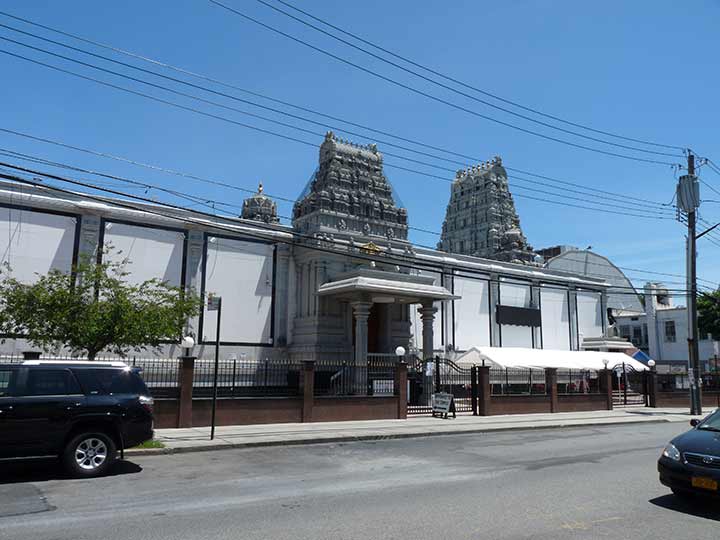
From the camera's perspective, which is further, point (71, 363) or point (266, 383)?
point (266, 383)

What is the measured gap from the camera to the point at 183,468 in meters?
13.0

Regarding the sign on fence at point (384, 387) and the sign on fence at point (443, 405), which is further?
the sign on fence at point (443, 405)

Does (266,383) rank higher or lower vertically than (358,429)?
higher

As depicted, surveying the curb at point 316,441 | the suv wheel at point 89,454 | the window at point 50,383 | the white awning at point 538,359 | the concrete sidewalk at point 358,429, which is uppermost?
the white awning at point 538,359

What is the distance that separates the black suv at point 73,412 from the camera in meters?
11.2

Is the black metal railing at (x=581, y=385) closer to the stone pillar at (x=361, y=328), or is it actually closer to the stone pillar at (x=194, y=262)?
the stone pillar at (x=361, y=328)

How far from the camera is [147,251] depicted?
30.4 metres

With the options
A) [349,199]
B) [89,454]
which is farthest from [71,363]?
[349,199]

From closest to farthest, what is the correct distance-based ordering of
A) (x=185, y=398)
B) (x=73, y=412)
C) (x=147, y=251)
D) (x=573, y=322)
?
(x=73, y=412) < (x=185, y=398) < (x=147, y=251) < (x=573, y=322)

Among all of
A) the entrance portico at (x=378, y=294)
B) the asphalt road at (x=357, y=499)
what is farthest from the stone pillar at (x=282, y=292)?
the asphalt road at (x=357, y=499)

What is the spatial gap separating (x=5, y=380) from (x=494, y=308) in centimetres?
3711

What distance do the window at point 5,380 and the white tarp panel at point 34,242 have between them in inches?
669

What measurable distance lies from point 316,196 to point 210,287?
28.5 ft

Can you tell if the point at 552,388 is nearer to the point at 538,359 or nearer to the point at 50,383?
the point at 538,359
